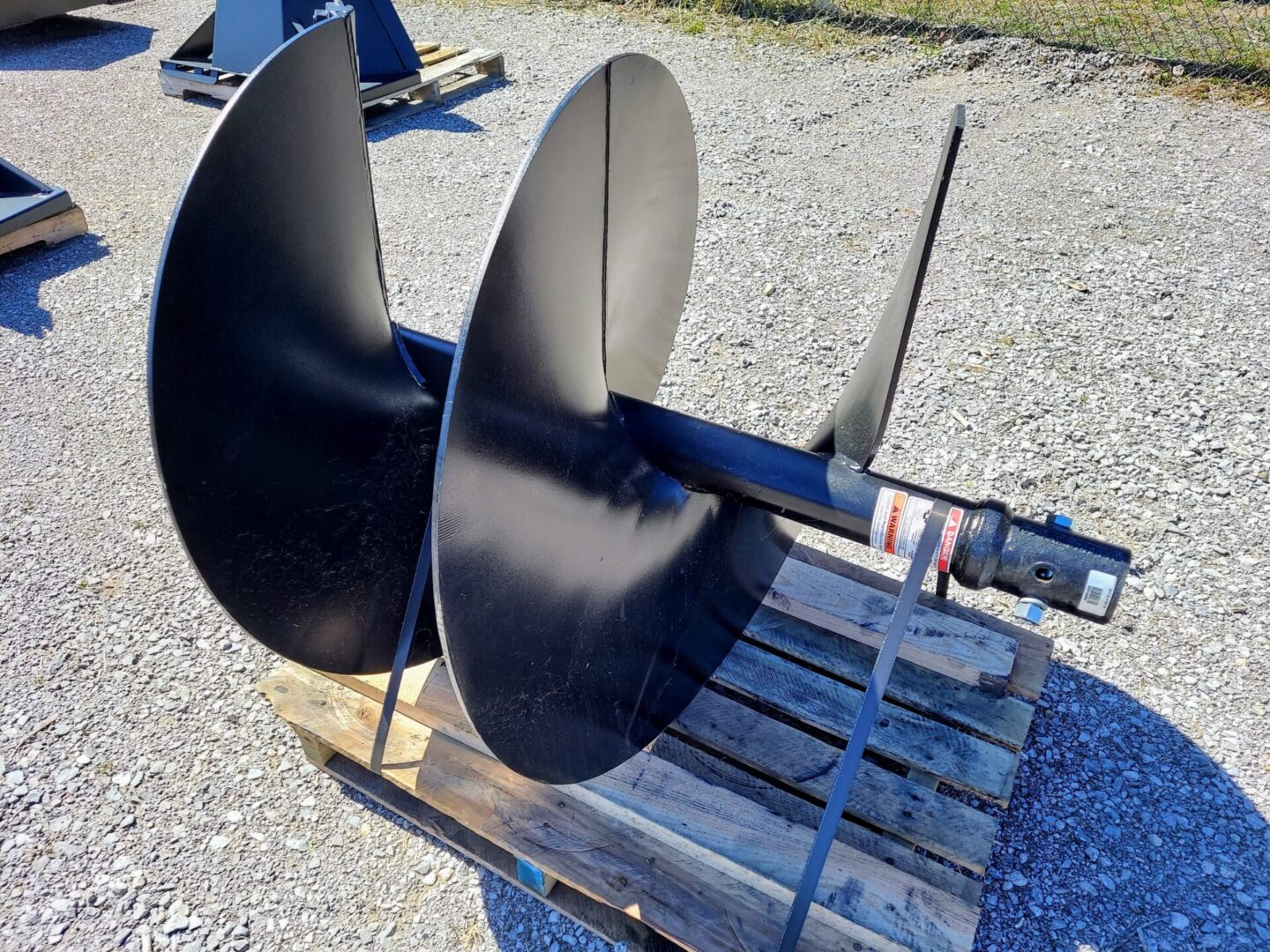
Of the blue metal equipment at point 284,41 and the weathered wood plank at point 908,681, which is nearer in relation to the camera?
the weathered wood plank at point 908,681

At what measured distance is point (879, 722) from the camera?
194 cm

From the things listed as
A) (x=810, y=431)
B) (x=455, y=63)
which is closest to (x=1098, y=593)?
(x=810, y=431)

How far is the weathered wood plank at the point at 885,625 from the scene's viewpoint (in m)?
1.96

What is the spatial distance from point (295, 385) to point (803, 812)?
126 centimetres

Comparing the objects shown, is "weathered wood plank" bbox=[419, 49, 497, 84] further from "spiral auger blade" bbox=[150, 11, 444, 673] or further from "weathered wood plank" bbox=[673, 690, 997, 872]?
"weathered wood plank" bbox=[673, 690, 997, 872]

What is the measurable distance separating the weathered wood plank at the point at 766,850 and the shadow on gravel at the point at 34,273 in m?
3.05

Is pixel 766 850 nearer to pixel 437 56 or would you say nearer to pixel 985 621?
pixel 985 621

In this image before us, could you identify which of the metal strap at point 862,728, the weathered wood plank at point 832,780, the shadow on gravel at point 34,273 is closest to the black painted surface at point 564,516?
the weathered wood plank at point 832,780

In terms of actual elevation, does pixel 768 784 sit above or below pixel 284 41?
below

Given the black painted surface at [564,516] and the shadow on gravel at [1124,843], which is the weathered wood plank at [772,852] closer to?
the black painted surface at [564,516]

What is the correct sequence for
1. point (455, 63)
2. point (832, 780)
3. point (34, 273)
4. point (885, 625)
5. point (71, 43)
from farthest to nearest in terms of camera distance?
point (71, 43)
point (455, 63)
point (34, 273)
point (885, 625)
point (832, 780)

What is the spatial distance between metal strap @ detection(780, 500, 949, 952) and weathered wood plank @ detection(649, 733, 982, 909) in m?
0.31

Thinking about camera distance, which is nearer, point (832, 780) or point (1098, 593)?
point (1098, 593)

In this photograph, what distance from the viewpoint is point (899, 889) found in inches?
62.6
